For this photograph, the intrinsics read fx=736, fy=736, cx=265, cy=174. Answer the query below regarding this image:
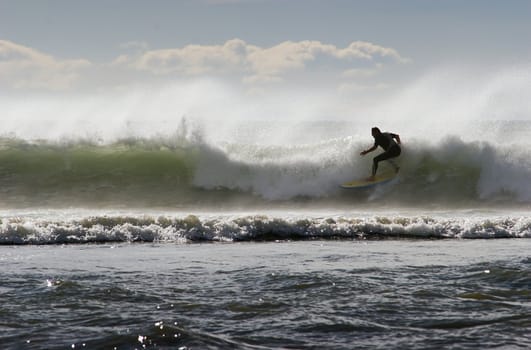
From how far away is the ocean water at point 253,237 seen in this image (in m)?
6.59

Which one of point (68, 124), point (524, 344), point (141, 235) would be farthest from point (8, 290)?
point (68, 124)

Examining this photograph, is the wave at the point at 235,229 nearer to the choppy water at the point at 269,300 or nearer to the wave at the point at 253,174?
the choppy water at the point at 269,300

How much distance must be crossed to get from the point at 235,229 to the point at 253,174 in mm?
7351

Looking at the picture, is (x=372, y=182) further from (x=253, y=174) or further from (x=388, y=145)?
(x=253, y=174)

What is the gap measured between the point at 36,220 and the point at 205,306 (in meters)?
9.17

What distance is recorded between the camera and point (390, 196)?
814 inches

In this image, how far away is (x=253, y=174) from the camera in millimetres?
22406

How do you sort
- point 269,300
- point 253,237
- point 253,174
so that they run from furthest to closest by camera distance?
point 253,174 → point 253,237 → point 269,300

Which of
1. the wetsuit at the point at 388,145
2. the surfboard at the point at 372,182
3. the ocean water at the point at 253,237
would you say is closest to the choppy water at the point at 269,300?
the ocean water at the point at 253,237

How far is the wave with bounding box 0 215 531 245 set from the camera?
48.1ft

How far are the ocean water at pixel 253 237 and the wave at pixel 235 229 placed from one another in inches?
1.6

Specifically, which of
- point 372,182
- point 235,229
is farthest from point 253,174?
point 235,229

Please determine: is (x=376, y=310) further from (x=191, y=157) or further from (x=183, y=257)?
(x=191, y=157)

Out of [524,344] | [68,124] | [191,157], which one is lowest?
[524,344]
